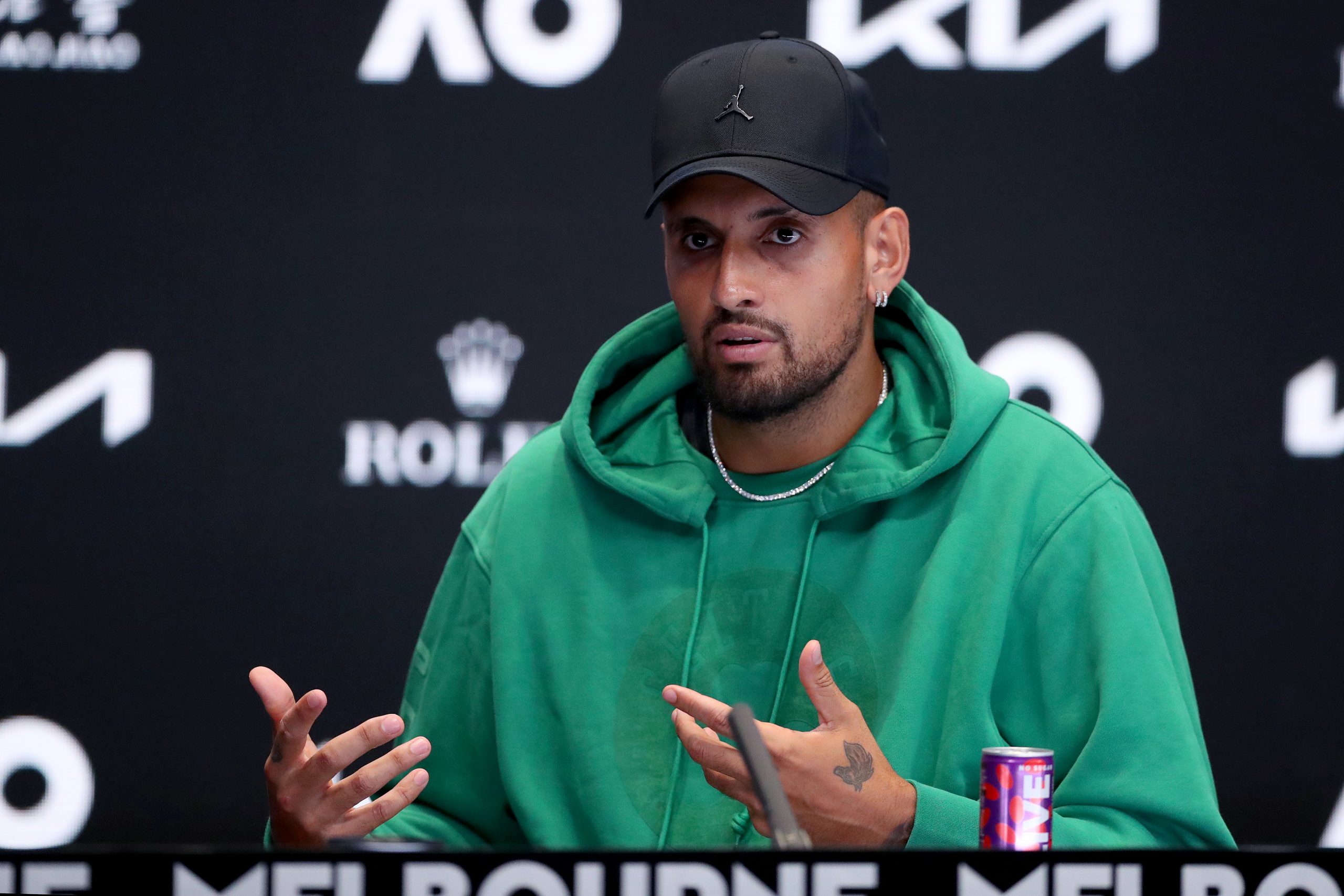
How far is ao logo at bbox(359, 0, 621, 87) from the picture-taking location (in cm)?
227

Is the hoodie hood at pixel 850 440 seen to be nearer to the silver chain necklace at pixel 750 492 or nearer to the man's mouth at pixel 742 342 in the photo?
the silver chain necklace at pixel 750 492

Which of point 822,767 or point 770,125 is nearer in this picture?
point 822,767

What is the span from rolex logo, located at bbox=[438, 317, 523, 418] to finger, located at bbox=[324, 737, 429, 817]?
1050 millimetres

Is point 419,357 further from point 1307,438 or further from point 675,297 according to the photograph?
point 1307,438

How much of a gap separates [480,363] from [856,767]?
1273 mm

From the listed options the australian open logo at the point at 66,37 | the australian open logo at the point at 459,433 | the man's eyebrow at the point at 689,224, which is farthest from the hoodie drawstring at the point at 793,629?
the australian open logo at the point at 66,37

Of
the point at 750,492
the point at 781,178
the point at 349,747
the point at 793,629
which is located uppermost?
the point at 781,178

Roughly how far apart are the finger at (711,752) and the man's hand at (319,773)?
268mm

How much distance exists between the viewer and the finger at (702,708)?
1.14 metres

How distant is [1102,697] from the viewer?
1340 millimetres

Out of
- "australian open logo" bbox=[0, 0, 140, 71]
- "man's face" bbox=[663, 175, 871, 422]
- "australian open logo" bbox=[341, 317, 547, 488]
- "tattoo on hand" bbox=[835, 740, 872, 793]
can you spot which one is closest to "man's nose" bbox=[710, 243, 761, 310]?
"man's face" bbox=[663, 175, 871, 422]

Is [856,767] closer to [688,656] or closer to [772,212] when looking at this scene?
[688,656]

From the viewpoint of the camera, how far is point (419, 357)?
2.27 meters

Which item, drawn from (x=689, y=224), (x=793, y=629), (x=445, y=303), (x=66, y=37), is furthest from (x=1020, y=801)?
(x=66, y=37)
